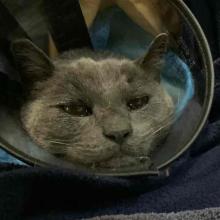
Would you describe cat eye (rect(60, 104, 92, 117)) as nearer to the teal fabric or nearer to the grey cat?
the grey cat

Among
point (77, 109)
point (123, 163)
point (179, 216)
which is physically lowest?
point (179, 216)

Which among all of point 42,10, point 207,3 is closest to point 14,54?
point 42,10

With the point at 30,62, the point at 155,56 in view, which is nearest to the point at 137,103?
the point at 155,56

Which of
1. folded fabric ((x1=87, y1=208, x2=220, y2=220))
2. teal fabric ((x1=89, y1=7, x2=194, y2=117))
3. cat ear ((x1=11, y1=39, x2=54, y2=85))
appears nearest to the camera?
folded fabric ((x1=87, y1=208, x2=220, y2=220))

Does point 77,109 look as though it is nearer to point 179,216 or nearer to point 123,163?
point 123,163

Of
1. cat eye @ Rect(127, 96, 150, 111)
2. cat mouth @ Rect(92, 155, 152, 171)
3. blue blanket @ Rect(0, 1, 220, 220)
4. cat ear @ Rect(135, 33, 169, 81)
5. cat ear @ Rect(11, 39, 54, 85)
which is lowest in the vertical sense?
blue blanket @ Rect(0, 1, 220, 220)

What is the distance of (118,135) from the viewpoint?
3.52 ft

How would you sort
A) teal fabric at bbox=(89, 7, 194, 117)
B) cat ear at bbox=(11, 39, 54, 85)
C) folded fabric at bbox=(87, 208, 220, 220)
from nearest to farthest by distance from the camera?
folded fabric at bbox=(87, 208, 220, 220) → cat ear at bbox=(11, 39, 54, 85) → teal fabric at bbox=(89, 7, 194, 117)

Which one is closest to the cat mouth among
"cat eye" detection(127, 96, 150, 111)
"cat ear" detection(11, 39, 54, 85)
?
"cat eye" detection(127, 96, 150, 111)

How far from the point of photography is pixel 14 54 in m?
1.16

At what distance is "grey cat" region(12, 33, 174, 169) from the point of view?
110cm

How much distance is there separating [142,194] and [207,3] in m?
0.64

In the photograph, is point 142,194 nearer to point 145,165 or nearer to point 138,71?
point 145,165

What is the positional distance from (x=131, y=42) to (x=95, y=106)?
0.79 feet
